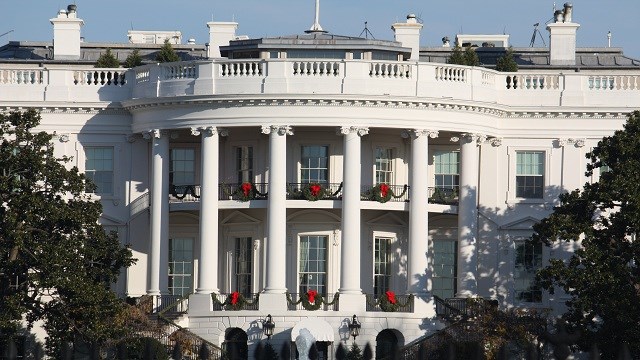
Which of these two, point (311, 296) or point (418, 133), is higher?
point (418, 133)

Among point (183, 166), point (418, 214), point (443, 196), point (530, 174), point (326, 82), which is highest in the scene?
point (326, 82)

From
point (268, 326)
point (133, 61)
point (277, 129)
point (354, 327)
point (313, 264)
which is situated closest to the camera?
point (268, 326)

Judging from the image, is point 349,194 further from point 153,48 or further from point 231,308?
point 153,48

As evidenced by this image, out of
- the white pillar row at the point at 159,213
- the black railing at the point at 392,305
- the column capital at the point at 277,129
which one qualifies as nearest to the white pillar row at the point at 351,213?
the black railing at the point at 392,305

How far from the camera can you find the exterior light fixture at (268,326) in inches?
2176

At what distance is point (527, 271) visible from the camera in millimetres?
60250

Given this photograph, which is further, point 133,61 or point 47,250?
point 133,61

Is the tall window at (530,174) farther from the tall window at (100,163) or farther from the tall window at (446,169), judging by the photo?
the tall window at (100,163)

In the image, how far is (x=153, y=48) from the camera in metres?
69.9

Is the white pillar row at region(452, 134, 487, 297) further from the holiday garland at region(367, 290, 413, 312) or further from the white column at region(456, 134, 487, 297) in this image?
the holiday garland at region(367, 290, 413, 312)

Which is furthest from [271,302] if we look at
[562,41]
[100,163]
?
[562,41]

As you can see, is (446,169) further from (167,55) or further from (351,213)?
(167,55)

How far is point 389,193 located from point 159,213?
27.2 ft

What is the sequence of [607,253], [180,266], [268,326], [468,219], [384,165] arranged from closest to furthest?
[607,253] < [268,326] < [468,219] < [384,165] < [180,266]
